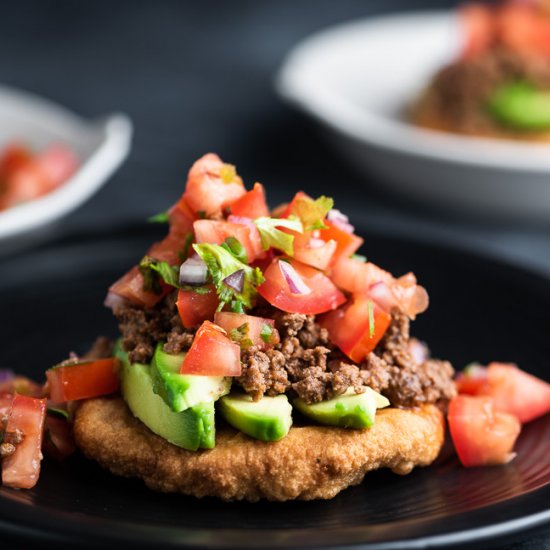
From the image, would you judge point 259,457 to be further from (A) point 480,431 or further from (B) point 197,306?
(A) point 480,431

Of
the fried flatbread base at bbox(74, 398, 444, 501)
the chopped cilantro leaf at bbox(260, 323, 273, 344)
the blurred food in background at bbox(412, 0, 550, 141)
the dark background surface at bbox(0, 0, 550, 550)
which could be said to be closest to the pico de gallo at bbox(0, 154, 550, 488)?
the chopped cilantro leaf at bbox(260, 323, 273, 344)

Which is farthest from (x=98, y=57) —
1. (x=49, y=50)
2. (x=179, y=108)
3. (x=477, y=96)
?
(x=477, y=96)

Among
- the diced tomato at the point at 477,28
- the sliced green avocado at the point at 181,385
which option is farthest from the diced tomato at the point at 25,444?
the diced tomato at the point at 477,28

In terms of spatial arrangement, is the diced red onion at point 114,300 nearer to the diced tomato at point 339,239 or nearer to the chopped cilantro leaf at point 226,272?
the chopped cilantro leaf at point 226,272

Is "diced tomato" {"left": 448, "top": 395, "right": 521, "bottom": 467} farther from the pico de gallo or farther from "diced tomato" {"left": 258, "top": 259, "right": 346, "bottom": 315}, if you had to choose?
"diced tomato" {"left": 258, "top": 259, "right": 346, "bottom": 315}

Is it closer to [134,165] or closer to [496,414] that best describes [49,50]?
[134,165]

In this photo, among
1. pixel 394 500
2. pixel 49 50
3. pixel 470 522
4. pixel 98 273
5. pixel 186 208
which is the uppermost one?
pixel 186 208

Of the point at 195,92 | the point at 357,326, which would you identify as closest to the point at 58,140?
the point at 195,92
